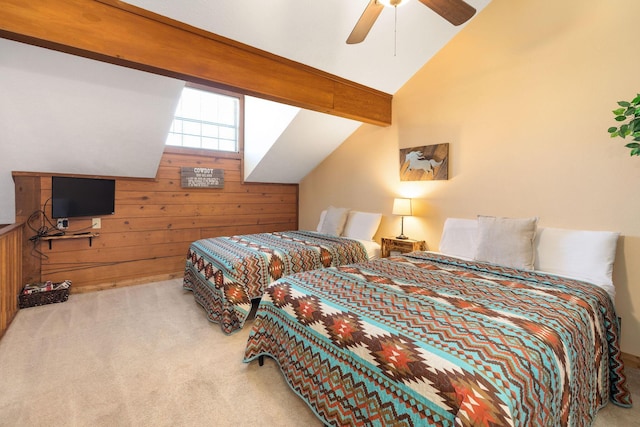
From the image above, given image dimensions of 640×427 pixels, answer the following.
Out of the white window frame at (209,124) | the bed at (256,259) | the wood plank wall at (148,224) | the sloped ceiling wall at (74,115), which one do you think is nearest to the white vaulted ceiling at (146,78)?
the sloped ceiling wall at (74,115)

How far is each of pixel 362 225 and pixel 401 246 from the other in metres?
0.63

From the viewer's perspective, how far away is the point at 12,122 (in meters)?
2.51

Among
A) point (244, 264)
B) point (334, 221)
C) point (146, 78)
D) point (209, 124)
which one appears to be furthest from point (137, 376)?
point (209, 124)

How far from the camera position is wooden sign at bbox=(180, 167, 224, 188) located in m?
4.03

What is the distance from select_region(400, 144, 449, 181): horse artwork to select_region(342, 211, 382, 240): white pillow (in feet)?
2.04

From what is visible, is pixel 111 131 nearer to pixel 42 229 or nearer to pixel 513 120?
pixel 42 229

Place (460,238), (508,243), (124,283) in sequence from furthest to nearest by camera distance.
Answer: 1. (124,283)
2. (460,238)
3. (508,243)

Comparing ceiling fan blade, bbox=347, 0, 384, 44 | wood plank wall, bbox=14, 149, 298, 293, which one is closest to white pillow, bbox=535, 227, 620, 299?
ceiling fan blade, bbox=347, 0, 384, 44

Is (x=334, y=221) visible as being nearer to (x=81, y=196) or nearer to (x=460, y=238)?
(x=460, y=238)

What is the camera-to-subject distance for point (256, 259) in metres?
2.70

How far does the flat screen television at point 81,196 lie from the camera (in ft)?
10.3

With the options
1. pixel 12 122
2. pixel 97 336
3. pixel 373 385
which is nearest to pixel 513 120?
pixel 373 385

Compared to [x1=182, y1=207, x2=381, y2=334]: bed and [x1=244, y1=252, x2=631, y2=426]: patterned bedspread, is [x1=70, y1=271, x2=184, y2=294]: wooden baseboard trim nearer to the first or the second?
[x1=182, y1=207, x2=381, y2=334]: bed

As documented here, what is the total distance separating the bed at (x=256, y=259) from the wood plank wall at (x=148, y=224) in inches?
33.5
